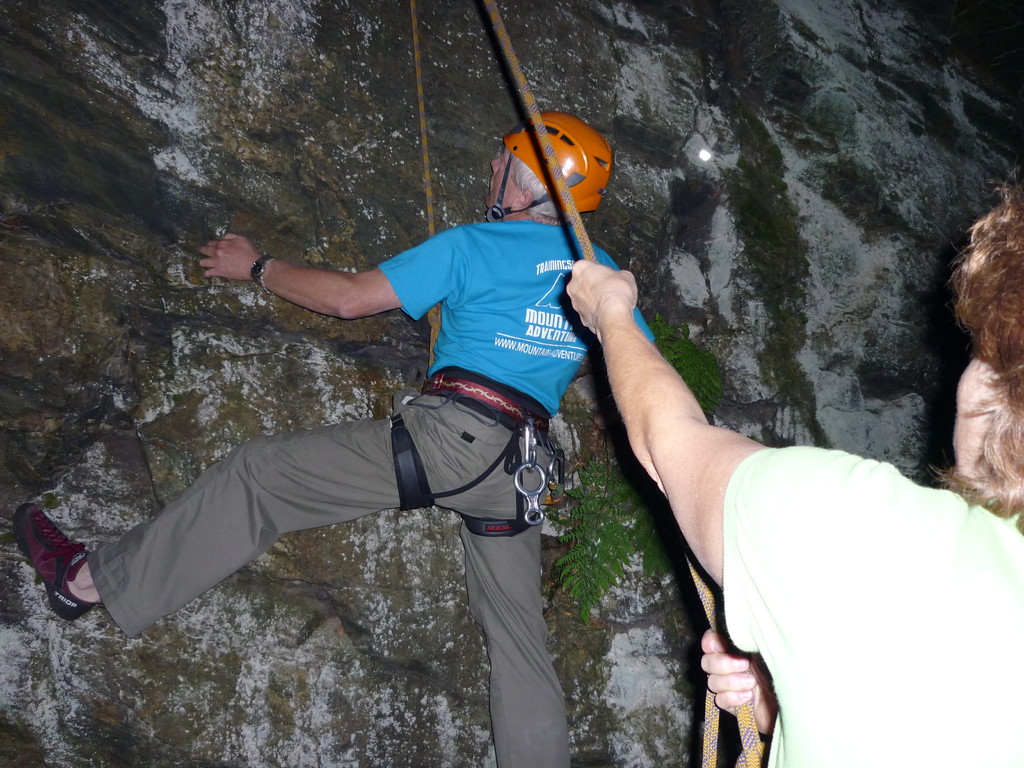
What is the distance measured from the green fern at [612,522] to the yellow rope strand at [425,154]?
1359 millimetres

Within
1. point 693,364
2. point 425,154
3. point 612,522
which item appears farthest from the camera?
point 693,364

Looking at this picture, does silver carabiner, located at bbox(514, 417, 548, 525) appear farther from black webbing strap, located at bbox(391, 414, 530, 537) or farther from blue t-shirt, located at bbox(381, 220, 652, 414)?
blue t-shirt, located at bbox(381, 220, 652, 414)

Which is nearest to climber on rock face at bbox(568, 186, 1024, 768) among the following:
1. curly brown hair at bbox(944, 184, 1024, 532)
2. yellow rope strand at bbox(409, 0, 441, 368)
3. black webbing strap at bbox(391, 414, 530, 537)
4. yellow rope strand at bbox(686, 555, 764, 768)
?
curly brown hair at bbox(944, 184, 1024, 532)

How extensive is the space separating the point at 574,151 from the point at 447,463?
5.99 feet

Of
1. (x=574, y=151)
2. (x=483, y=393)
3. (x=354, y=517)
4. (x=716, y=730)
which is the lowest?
(x=354, y=517)

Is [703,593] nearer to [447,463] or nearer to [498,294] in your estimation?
[447,463]

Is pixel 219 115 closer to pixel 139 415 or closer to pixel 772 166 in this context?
pixel 139 415

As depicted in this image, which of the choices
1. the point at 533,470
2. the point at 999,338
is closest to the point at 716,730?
the point at 999,338

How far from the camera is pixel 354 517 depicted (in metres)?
3.19

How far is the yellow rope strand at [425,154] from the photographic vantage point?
3629mm

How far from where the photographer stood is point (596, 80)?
4746mm

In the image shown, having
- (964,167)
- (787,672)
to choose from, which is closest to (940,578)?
(787,672)

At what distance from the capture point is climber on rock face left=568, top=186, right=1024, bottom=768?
0.87 meters

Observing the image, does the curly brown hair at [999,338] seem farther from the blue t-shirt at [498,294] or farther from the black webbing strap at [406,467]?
the black webbing strap at [406,467]
